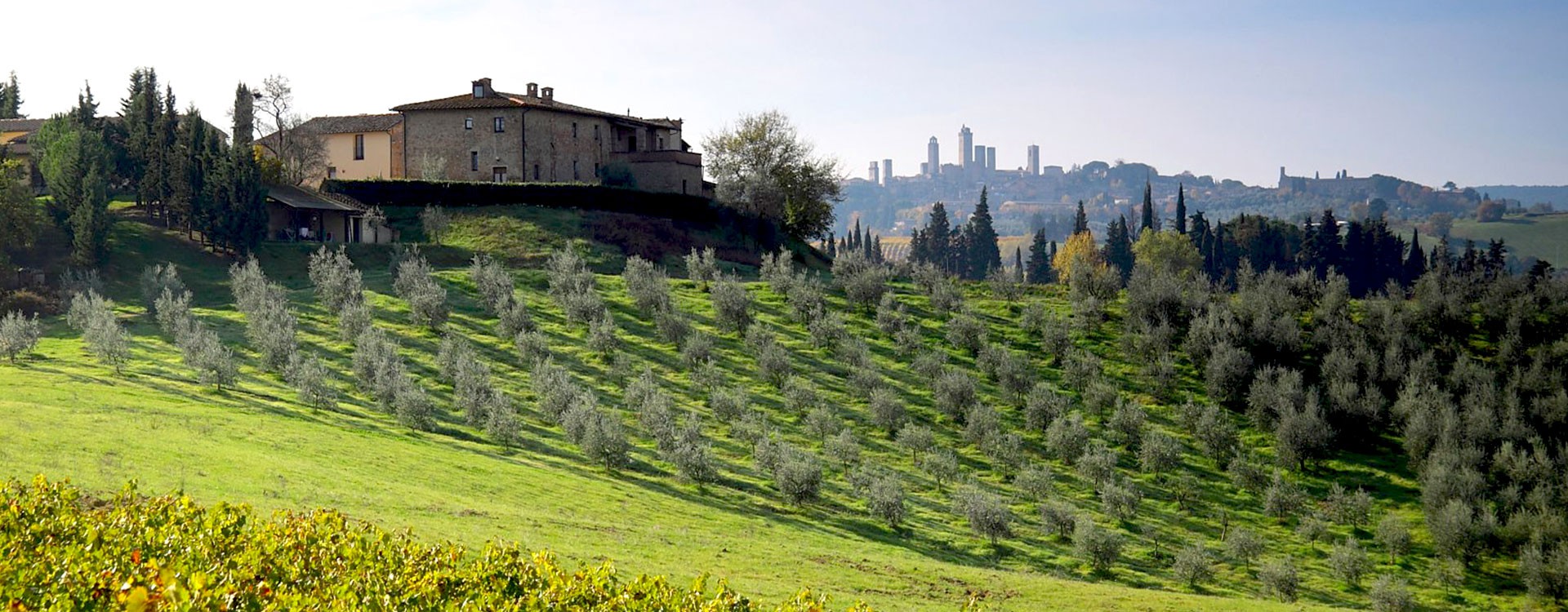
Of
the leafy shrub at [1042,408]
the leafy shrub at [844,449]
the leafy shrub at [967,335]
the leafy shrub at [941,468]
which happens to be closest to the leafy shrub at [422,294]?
the leafy shrub at [844,449]

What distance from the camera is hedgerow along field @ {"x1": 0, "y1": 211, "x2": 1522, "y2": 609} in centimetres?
2414

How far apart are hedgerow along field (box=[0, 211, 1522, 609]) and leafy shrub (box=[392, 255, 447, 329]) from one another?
0.89 m

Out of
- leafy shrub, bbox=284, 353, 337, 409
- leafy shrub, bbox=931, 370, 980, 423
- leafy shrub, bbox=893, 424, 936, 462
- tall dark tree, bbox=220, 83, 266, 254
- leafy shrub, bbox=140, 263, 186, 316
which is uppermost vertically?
tall dark tree, bbox=220, 83, 266, 254

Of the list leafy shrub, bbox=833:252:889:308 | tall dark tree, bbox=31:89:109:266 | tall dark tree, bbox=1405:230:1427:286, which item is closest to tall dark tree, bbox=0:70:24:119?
tall dark tree, bbox=31:89:109:266

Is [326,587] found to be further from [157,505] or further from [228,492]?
[228,492]

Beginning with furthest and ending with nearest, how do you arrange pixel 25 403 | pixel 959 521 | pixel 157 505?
pixel 959 521 < pixel 25 403 < pixel 157 505

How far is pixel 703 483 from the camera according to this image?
122 feet

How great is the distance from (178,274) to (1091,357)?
48044 mm

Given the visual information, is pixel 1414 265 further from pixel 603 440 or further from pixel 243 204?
pixel 603 440

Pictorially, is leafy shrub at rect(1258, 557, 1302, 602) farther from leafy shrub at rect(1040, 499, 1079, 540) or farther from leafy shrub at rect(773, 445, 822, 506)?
leafy shrub at rect(773, 445, 822, 506)

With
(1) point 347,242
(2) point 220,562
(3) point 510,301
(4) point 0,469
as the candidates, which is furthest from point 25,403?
(1) point 347,242

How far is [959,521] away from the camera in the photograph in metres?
37.4

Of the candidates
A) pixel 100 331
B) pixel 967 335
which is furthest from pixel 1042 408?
pixel 100 331

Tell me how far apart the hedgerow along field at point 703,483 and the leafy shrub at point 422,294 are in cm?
89
